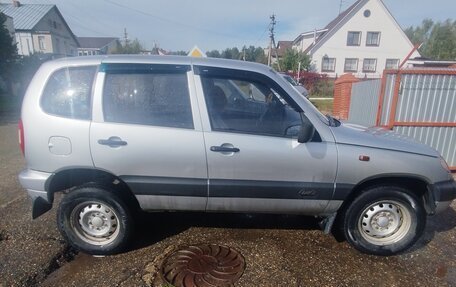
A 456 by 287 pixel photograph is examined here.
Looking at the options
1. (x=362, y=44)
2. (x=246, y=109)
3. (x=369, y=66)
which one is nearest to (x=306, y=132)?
(x=246, y=109)

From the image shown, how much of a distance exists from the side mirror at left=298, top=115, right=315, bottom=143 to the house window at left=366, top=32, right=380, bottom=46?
3837 cm

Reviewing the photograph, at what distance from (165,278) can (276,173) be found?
1420 millimetres

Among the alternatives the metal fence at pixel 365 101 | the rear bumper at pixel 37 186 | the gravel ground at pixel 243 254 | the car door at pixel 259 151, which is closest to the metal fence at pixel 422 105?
the metal fence at pixel 365 101

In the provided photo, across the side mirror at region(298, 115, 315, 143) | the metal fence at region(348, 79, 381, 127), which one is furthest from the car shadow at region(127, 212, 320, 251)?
the metal fence at region(348, 79, 381, 127)

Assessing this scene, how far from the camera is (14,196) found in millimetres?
4500

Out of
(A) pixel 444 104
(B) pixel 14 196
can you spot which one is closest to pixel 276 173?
(B) pixel 14 196

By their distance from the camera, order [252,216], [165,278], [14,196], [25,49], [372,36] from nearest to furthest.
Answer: [165,278]
[252,216]
[14,196]
[372,36]
[25,49]

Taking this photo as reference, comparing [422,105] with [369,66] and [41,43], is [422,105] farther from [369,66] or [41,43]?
[41,43]

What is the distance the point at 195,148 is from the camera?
2.83 metres

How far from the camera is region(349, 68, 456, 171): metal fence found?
17.9 feet

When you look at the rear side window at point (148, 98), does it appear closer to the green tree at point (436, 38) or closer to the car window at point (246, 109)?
the car window at point (246, 109)

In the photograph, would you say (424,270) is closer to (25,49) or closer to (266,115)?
(266,115)

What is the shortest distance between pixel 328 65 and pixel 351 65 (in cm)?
283

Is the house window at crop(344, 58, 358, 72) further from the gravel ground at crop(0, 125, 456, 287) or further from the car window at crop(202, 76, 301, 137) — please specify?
the car window at crop(202, 76, 301, 137)
